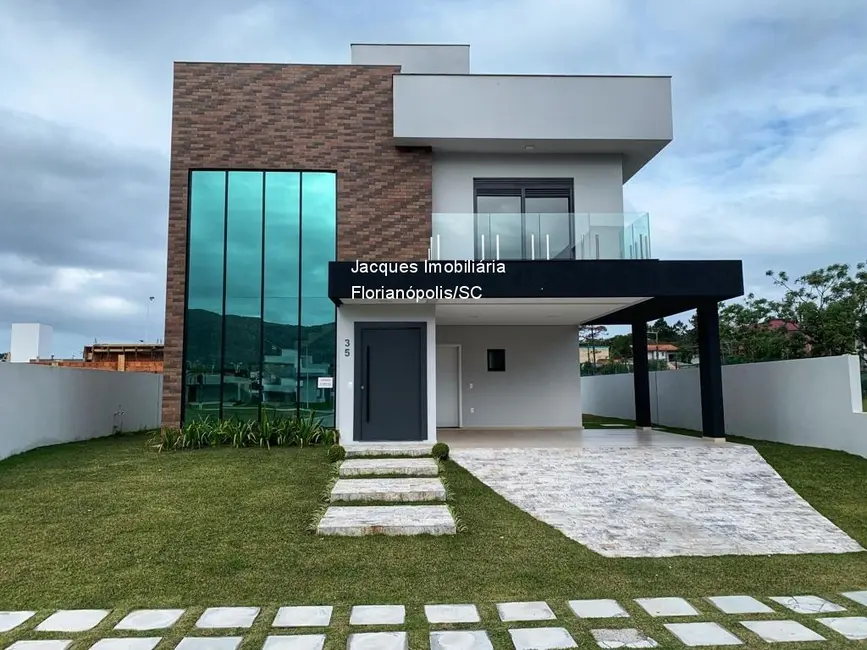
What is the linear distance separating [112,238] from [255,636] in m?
21.8

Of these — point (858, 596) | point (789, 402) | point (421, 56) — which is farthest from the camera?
point (421, 56)

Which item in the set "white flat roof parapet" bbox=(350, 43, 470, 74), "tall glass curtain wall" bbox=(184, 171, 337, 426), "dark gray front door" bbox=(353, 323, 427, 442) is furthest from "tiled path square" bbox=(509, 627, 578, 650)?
"white flat roof parapet" bbox=(350, 43, 470, 74)

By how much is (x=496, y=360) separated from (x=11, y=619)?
1132cm

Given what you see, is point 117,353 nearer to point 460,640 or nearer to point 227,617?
point 227,617

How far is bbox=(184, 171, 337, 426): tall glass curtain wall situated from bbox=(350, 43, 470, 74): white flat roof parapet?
4830mm

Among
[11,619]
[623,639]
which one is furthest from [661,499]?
[11,619]

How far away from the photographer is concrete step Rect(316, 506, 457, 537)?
5863 millimetres

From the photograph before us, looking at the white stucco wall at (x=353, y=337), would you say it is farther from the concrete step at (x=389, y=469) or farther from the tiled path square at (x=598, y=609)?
the tiled path square at (x=598, y=609)

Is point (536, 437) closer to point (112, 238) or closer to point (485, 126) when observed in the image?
point (485, 126)

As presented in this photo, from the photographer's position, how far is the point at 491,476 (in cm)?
823

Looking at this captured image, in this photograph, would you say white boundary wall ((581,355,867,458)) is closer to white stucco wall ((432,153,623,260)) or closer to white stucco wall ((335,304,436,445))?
white stucco wall ((432,153,623,260))

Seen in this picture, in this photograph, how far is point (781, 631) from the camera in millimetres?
3789

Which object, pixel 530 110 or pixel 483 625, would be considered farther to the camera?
pixel 530 110

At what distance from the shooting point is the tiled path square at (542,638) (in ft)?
11.7
